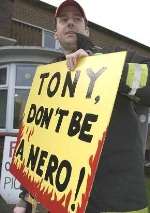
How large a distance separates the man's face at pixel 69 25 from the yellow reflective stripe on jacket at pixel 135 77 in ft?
2.01

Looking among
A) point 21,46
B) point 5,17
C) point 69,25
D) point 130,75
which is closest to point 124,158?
point 130,75

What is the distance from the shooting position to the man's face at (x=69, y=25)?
2.80m

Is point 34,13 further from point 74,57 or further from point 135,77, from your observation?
point 135,77

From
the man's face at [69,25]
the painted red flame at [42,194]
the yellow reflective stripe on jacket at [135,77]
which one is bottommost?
the painted red flame at [42,194]

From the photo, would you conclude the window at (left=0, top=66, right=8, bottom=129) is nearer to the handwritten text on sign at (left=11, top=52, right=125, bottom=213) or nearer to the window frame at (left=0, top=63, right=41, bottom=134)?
the window frame at (left=0, top=63, right=41, bottom=134)

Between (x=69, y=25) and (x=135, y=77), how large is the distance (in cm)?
73

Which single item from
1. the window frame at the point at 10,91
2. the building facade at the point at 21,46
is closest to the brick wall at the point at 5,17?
the building facade at the point at 21,46

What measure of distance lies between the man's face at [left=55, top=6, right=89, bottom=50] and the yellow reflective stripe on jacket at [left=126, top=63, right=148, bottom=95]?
0.61 metres

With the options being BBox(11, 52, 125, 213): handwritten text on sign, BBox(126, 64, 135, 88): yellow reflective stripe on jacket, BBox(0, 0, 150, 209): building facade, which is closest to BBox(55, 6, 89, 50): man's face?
BBox(11, 52, 125, 213): handwritten text on sign

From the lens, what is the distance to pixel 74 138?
226 cm

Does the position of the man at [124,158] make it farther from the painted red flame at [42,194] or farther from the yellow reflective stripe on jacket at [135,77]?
the painted red flame at [42,194]

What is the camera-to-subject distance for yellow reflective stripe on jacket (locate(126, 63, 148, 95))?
2208 mm

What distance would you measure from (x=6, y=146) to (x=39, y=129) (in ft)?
23.0

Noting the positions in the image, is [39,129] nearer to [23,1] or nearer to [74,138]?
[74,138]
